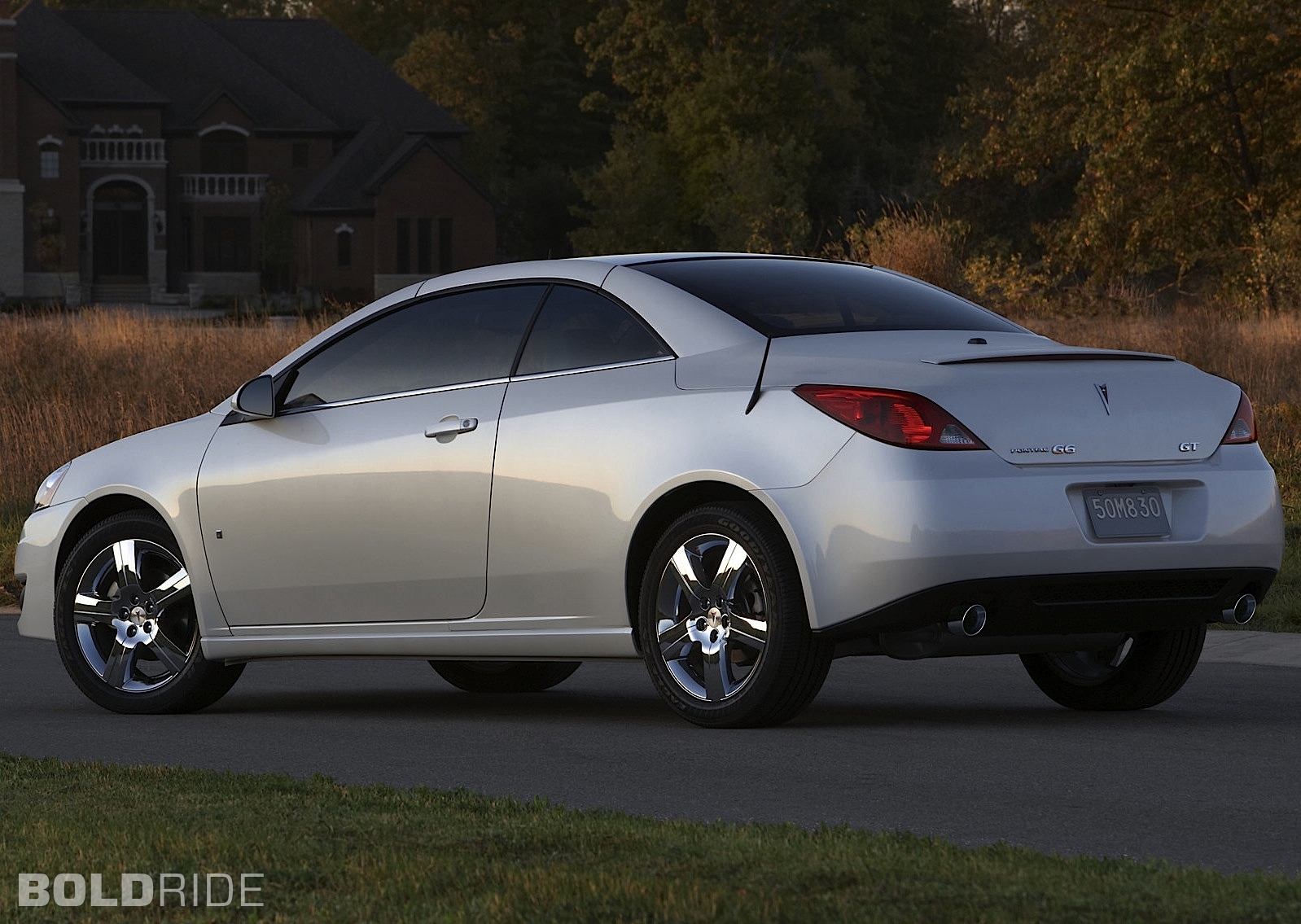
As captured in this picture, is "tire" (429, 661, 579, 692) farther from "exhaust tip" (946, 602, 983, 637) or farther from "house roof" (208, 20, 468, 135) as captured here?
"house roof" (208, 20, 468, 135)

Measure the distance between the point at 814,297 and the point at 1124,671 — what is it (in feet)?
6.26

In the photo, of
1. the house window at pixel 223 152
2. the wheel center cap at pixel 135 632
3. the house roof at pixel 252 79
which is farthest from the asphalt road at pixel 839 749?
the house window at pixel 223 152

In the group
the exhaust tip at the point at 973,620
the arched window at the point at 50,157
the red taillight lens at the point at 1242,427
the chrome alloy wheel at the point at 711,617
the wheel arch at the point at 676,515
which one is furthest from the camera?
the arched window at the point at 50,157

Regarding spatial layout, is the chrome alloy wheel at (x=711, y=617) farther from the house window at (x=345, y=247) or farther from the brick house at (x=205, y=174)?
the house window at (x=345, y=247)

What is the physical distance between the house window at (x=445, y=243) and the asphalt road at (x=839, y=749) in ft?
215

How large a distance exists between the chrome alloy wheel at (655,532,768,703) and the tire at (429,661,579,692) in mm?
2062

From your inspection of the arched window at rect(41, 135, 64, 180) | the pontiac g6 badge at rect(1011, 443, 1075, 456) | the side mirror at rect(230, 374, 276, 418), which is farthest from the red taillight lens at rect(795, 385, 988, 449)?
the arched window at rect(41, 135, 64, 180)

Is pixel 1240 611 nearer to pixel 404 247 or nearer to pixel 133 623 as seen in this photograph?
pixel 133 623

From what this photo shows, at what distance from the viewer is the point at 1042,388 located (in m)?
7.70

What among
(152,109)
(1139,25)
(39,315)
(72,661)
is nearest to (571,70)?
(152,109)

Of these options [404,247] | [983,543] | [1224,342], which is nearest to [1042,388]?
[983,543]

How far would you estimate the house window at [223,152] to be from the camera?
76.4m

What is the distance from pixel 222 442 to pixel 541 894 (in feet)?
15.4

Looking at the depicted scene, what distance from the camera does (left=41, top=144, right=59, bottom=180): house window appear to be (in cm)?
7312
